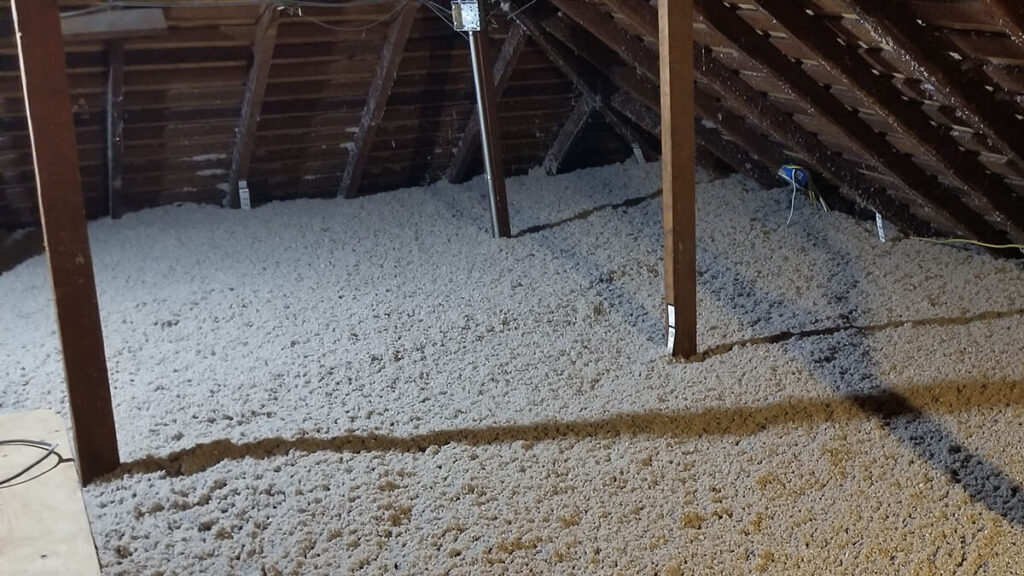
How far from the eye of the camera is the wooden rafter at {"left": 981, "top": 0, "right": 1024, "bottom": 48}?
2.06 meters

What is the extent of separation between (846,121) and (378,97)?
6.99ft

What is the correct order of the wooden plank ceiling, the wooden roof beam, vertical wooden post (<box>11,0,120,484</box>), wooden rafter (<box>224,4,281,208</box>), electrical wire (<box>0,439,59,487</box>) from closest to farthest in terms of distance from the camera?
vertical wooden post (<box>11,0,120,484</box>)
electrical wire (<box>0,439,59,487</box>)
the wooden plank ceiling
the wooden roof beam
wooden rafter (<box>224,4,281,208</box>)

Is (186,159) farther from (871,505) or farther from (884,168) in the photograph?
(871,505)

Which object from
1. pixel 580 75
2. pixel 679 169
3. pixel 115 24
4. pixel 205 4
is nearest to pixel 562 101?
pixel 580 75

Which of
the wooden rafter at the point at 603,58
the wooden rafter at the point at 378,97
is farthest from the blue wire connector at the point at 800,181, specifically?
the wooden rafter at the point at 378,97

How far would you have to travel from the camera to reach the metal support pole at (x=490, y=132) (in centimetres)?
386

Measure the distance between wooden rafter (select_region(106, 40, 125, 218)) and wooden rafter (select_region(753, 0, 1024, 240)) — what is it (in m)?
2.37

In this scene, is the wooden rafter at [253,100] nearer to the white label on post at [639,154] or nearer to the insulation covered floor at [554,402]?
the insulation covered floor at [554,402]

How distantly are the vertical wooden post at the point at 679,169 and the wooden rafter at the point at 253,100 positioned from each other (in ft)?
6.11

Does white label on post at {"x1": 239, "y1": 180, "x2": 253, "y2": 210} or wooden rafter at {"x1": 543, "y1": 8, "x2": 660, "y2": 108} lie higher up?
wooden rafter at {"x1": 543, "y1": 8, "x2": 660, "y2": 108}

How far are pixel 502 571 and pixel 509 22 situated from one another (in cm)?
292

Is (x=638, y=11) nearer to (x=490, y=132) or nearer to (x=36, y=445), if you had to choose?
(x=490, y=132)

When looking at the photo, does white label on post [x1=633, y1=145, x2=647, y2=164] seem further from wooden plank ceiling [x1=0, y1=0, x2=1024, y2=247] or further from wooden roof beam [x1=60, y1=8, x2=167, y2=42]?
wooden roof beam [x1=60, y1=8, x2=167, y2=42]

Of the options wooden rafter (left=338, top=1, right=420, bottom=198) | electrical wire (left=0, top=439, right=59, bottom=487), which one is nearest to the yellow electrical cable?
wooden rafter (left=338, top=1, right=420, bottom=198)
